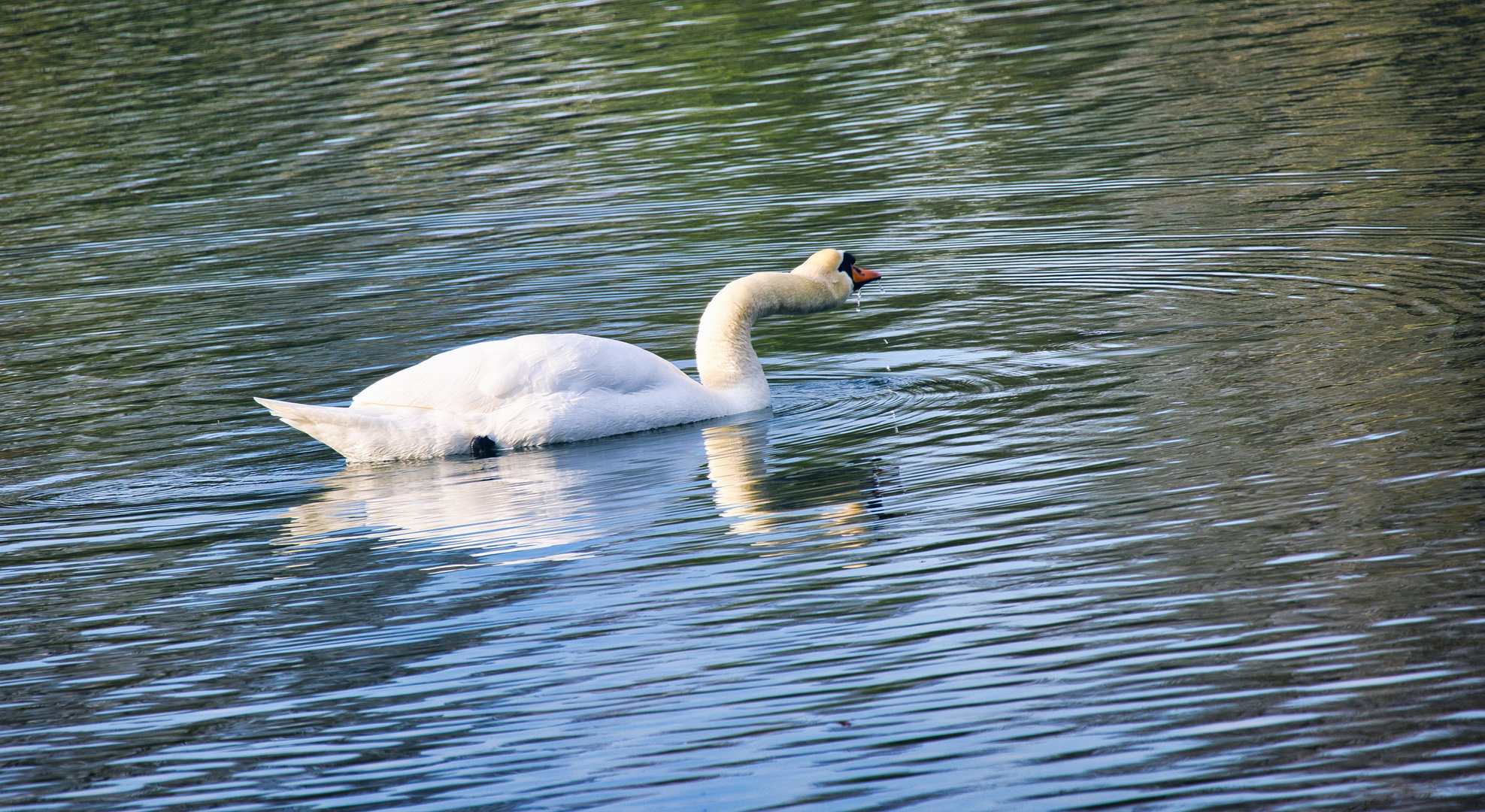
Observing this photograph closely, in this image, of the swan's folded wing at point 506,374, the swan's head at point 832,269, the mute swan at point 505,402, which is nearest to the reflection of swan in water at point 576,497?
the mute swan at point 505,402

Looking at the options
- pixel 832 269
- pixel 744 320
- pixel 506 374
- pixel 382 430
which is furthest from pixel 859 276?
→ pixel 382 430

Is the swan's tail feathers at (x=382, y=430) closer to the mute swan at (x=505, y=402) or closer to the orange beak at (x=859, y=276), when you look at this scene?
the mute swan at (x=505, y=402)

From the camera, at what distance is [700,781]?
5.54 meters

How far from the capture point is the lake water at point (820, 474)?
18.9 ft

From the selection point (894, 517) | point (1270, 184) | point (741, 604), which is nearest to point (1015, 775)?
point (741, 604)

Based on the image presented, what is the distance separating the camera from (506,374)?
985 cm

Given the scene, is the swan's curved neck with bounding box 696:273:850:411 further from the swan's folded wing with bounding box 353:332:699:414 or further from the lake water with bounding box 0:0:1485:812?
the swan's folded wing with bounding box 353:332:699:414

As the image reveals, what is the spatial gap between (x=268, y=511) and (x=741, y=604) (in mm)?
3200

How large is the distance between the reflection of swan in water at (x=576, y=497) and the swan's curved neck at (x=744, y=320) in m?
0.39

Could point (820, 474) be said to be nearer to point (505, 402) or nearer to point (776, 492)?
point (776, 492)

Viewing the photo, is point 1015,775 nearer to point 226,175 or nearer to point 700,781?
point 700,781

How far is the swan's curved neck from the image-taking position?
1049cm

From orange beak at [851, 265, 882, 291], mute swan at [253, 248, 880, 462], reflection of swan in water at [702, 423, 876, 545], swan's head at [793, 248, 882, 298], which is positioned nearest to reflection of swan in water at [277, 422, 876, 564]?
reflection of swan in water at [702, 423, 876, 545]

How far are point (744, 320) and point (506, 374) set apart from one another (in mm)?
1613
